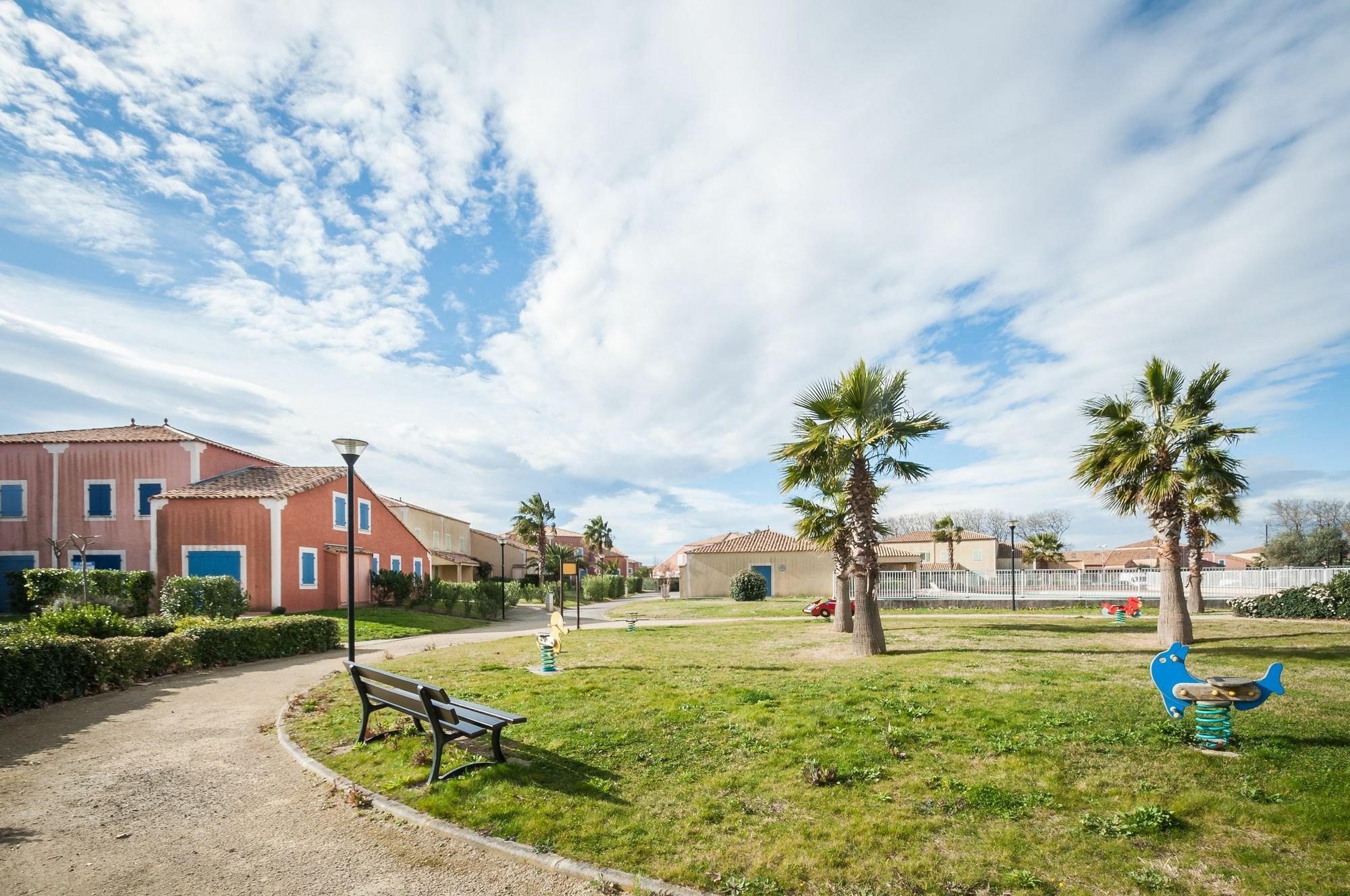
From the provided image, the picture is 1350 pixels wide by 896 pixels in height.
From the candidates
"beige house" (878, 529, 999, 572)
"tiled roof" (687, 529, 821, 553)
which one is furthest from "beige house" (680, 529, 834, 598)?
"beige house" (878, 529, 999, 572)

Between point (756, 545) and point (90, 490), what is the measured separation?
121ft

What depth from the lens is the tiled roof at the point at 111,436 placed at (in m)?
27.1

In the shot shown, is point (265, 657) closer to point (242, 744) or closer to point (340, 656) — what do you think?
point (340, 656)

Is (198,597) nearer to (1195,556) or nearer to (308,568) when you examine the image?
(308,568)

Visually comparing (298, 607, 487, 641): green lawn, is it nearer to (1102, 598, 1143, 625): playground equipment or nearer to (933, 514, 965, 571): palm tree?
(1102, 598, 1143, 625): playground equipment

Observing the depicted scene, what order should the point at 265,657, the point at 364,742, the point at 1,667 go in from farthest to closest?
the point at 265,657 < the point at 1,667 < the point at 364,742

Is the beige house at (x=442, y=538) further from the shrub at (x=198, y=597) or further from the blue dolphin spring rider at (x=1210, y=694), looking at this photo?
the blue dolphin spring rider at (x=1210, y=694)

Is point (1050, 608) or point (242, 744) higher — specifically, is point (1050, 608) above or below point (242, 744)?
below

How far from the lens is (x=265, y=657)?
1499cm

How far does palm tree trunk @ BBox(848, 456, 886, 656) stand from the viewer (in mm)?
13430

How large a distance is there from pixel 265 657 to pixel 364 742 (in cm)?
1015

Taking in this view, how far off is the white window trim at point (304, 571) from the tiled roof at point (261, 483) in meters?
2.34

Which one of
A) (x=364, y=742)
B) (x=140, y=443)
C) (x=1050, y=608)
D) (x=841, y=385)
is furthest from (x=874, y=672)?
(x=140, y=443)

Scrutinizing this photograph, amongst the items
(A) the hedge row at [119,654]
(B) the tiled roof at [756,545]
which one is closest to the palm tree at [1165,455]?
(A) the hedge row at [119,654]
